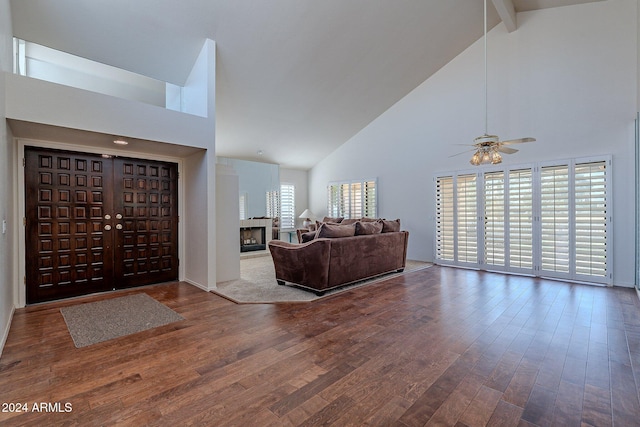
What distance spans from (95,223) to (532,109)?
7.55 metres

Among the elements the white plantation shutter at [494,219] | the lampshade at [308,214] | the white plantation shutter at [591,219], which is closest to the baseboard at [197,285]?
the lampshade at [308,214]

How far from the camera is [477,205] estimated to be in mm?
6168

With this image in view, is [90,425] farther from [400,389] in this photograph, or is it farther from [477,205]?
[477,205]

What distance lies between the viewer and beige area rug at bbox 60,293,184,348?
298 cm

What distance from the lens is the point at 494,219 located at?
5938 mm

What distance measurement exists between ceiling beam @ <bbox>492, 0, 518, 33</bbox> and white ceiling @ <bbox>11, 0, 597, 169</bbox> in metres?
0.12

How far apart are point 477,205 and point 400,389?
5086 mm

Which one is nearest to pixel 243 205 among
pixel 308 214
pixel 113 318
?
pixel 308 214

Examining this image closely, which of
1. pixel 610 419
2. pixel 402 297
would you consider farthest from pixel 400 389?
pixel 402 297

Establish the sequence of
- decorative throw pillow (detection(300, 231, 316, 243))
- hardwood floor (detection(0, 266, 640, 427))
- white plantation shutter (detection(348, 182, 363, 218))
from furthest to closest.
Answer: white plantation shutter (detection(348, 182, 363, 218)) < decorative throw pillow (detection(300, 231, 316, 243)) < hardwood floor (detection(0, 266, 640, 427))

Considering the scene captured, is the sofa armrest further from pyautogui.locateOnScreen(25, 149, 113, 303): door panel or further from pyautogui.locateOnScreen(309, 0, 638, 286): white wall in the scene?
pyautogui.locateOnScreen(309, 0, 638, 286): white wall

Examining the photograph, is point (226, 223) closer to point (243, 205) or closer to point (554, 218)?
point (243, 205)

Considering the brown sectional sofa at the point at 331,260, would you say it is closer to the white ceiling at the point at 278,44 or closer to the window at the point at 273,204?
the white ceiling at the point at 278,44

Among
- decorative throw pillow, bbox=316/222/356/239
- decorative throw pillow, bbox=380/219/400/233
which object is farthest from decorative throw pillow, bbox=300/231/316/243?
decorative throw pillow, bbox=380/219/400/233
